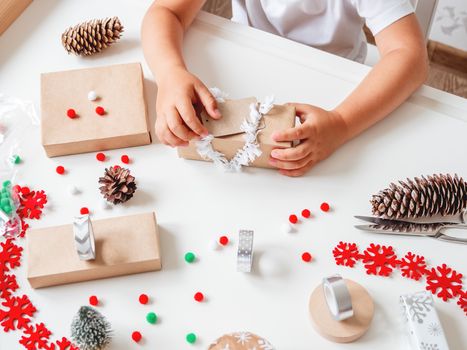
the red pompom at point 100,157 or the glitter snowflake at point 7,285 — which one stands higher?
the red pompom at point 100,157

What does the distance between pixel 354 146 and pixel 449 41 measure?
1.07m

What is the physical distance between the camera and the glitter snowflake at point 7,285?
689 mm

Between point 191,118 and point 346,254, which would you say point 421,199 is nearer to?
point 346,254

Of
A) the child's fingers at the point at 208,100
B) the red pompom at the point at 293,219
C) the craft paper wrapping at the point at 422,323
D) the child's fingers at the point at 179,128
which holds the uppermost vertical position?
the child's fingers at the point at 208,100

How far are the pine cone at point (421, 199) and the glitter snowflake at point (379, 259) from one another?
4cm

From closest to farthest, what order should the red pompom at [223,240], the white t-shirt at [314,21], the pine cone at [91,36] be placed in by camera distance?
the red pompom at [223,240] < the pine cone at [91,36] < the white t-shirt at [314,21]

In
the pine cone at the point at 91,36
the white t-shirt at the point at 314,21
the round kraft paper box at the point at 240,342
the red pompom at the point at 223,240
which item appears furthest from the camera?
the white t-shirt at the point at 314,21

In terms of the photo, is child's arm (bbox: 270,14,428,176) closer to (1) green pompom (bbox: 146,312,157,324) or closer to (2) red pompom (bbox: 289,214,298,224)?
(2) red pompom (bbox: 289,214,298,224)

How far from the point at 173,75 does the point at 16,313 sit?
0.37m

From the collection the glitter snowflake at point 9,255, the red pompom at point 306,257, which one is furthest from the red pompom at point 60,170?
the red pompom at point 306,257

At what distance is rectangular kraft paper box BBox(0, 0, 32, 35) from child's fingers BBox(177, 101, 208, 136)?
338 mm

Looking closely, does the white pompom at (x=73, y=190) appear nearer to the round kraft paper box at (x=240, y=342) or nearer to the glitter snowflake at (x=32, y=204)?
the glitter snowflake at (x=32, y=204)

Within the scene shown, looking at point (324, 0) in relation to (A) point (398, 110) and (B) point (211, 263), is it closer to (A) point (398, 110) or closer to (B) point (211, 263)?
(A) point (398, 110)

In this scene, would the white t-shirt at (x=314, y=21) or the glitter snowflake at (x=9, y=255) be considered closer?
the glitter snowflake at (x=9, y=255)
